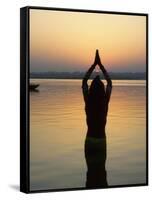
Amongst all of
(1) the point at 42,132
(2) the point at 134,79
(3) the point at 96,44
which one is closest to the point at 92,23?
(3) the point at 96,44

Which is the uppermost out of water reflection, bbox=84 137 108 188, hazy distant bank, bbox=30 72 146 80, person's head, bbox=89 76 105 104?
hazy distant bank, bbox=30 72 146 80

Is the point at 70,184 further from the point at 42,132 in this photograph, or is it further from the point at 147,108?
the point at 147,108

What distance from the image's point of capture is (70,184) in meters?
7.23

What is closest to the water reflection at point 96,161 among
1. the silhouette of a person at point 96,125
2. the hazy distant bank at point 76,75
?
the silhouette of a person at point 96,125

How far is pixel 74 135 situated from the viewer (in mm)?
7285

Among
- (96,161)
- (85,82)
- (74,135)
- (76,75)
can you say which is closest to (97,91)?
(85,82)

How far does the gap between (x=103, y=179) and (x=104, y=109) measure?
2.37 ft

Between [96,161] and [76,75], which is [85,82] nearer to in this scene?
[76,75]

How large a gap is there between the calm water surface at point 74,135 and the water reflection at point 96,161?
0.05m

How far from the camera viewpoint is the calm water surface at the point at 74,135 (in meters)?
7.08

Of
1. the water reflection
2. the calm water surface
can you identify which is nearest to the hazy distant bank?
the calm water surface

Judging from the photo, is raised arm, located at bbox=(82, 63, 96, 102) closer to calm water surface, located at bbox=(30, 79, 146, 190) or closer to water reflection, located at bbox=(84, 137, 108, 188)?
calm water surface, located at bbox=(30, 79, 146, 190)

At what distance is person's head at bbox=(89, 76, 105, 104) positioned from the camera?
Answer: 7.41 metres

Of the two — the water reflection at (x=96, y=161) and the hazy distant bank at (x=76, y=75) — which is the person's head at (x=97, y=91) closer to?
the hazy distant bank at (x=76, y=75)
